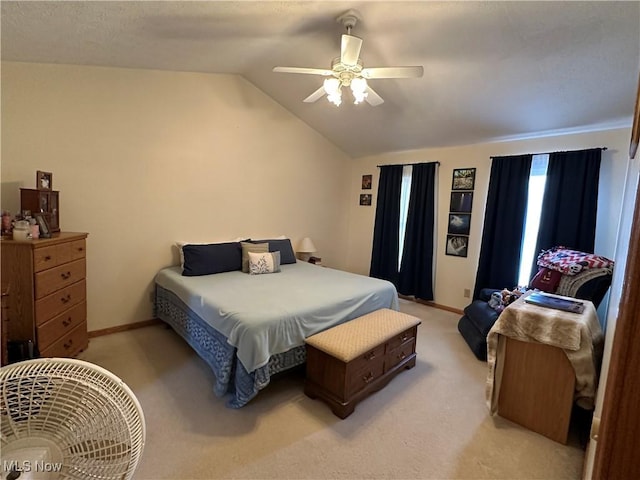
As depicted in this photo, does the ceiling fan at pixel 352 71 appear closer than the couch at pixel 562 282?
Yes

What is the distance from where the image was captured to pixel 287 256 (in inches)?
158

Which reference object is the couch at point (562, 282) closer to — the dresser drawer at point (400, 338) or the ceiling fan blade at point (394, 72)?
the dresser drawer at point (400, 338)

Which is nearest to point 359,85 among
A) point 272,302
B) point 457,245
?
point 272,302

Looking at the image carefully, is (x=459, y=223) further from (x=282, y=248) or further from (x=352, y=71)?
(x=352, y=71)

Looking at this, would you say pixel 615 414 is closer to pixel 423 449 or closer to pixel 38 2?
pixel 423 449

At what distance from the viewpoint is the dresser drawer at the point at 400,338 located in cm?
237

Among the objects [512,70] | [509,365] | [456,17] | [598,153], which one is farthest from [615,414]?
[598,153]

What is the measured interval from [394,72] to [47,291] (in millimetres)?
2909

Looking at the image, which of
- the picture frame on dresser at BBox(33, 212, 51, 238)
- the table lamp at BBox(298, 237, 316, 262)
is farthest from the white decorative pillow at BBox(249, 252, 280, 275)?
the picture frame on dresser at BBox(33, 212, 51, 238)

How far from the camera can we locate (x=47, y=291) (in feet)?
7.34

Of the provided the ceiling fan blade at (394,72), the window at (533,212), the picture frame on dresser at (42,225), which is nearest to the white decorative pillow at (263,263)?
the picture frame on dresser at (42,225)

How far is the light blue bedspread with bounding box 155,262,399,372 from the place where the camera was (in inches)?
79.2

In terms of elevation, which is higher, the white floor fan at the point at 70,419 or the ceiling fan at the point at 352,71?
the ceiling fan at the point at 352,71

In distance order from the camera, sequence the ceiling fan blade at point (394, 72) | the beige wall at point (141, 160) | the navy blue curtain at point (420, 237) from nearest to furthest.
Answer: the ceiling fan blade at point (394, 72)
the beige wall at point (141, 160)
the navy blue curtain at point (420, 237)
